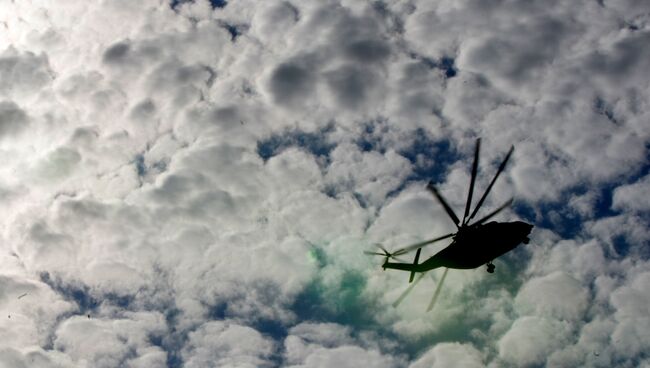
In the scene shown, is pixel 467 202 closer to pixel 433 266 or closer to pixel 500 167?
pixel 500 167

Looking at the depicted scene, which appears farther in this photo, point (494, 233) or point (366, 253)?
point (366, 253)

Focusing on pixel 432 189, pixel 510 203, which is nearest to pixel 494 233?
pixel 510 203

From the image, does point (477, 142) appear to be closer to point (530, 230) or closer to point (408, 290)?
point (530, 230)

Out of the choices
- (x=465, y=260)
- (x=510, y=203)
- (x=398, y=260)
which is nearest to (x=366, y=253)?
(x=398, y=260)

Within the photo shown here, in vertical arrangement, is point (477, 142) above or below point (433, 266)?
above

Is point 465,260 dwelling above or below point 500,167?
below

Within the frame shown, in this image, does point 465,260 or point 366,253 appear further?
point 366,253
